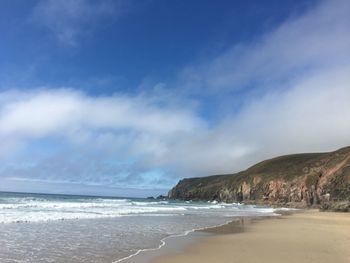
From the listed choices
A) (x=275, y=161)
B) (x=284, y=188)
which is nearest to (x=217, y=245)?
(x=284, y=188)

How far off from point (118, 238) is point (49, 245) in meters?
3.58

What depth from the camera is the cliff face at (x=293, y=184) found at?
71438 mm

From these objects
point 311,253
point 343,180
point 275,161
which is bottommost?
point 311,253

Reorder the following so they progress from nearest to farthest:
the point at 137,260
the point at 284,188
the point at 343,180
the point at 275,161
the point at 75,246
Result: the point at 137,260 < the point at 75,246 < the point at 343,180 < the point at 284,188 < the point at 275,161

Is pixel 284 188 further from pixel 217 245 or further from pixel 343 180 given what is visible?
pixel 217 245

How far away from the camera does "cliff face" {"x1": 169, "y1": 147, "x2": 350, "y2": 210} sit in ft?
234

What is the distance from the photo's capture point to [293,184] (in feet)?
305

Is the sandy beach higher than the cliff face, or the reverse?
the cliff face

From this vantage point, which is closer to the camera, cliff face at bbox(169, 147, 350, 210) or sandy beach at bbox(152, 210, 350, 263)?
sandy beach at bbox(152, 210, 350, 263)

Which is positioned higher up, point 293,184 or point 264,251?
point 293,184

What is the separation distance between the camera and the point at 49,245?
14.7 metres

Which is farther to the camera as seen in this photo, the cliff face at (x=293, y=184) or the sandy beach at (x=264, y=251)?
the cliff face at (x=293, y=184)

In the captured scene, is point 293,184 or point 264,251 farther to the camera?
point 293,184

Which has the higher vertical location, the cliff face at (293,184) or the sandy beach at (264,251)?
the cliff face at (293,184)
